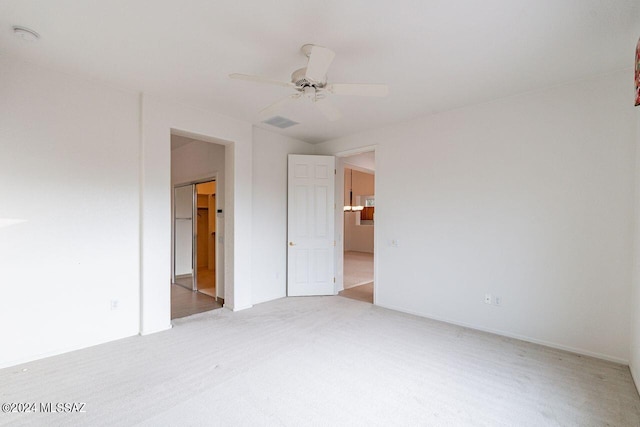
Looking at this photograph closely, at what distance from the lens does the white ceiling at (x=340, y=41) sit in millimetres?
1944

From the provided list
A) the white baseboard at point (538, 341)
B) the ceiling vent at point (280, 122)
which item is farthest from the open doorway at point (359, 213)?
the white baseboard at point (538, 341)

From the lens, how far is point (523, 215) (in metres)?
3.21

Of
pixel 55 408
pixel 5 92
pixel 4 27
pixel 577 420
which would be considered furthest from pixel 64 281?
pixel 577 420

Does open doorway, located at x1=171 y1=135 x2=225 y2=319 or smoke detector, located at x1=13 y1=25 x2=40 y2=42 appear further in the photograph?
open doorway, located at x1=171 y1=135 x2=225 y2=319

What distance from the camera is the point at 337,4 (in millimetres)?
1898

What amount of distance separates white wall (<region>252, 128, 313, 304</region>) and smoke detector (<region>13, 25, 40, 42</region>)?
2.60 metres

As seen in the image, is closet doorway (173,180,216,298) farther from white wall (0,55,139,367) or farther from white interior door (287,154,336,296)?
white wall (0,55,139,367)

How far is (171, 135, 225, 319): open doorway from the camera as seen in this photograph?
4.82 m

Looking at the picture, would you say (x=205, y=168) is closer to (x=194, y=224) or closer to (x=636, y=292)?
(x=194, y=224)

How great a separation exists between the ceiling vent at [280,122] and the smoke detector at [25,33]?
7.95 feet

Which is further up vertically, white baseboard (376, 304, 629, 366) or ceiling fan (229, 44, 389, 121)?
ceiling fan (229, 44, 389, 121)

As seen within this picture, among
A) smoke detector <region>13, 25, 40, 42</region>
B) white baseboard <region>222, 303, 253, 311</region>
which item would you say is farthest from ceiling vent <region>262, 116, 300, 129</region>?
white baseboard <region>222, 303, 253, 311</region>

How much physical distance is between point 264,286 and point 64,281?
Answer: 2.49 meters

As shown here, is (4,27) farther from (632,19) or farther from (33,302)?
(632,19)
